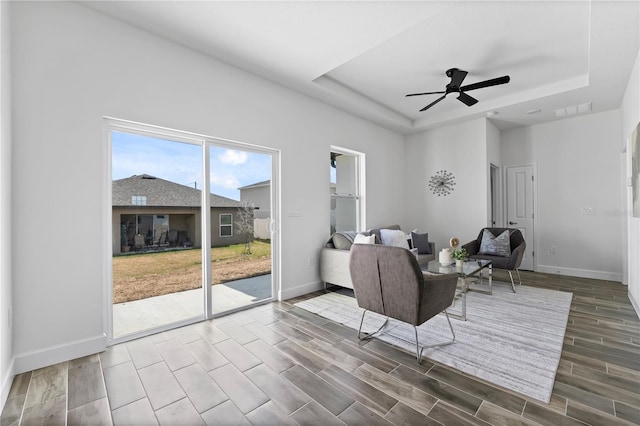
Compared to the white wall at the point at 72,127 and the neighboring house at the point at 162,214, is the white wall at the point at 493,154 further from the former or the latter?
the white wall at the point at 72,127

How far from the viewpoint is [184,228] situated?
3.08 meters

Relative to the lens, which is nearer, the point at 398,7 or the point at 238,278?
the point at 398,7

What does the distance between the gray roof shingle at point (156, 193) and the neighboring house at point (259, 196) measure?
37 centimetres

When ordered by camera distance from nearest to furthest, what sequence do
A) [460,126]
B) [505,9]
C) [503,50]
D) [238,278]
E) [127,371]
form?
[127,371] → [505,9] → [503,50] → [238,278] → [460,126]

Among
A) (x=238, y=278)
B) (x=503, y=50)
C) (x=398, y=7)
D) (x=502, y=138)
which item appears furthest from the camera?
(x=502, y=138)

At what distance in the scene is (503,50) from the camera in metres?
3.25

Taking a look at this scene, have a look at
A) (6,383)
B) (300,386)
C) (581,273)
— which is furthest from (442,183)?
(6,383)

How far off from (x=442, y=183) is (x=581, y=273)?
2.81 metres

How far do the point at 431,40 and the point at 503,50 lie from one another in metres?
0.92

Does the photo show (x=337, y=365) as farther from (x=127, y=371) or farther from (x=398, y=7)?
(x=398, y=7)

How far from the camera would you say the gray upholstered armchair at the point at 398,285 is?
7.14 feet

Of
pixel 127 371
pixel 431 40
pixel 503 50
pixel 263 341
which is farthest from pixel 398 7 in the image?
pixel 127 371

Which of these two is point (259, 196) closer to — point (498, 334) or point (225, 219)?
point (225, 219)

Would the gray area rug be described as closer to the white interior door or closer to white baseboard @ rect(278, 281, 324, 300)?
white baseboard @ rect(278, 281, 324, 300)
